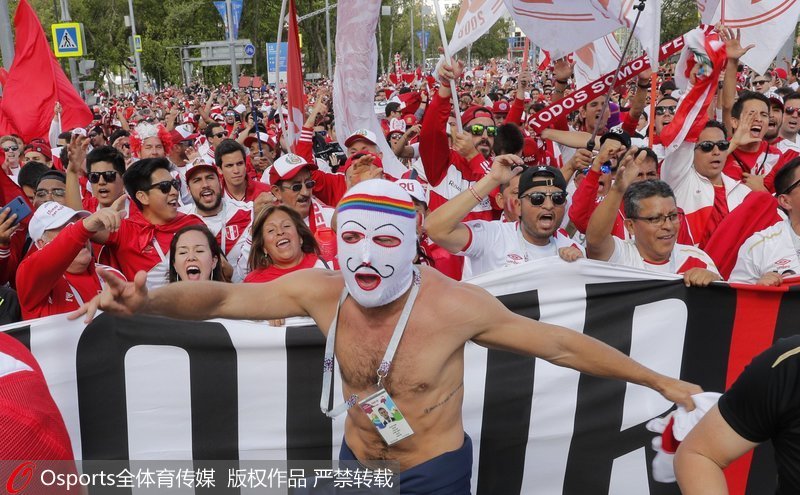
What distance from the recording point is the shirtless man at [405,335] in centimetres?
296

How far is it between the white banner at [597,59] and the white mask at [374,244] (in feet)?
19.7

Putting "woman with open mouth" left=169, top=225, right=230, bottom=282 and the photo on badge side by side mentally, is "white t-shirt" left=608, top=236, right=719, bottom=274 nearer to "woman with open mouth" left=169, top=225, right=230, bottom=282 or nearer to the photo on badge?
the photo on badge

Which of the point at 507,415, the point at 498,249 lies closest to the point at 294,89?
the point at 498,249

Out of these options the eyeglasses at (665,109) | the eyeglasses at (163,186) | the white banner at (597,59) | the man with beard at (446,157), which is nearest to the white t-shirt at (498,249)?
the man with beard at (446,157)

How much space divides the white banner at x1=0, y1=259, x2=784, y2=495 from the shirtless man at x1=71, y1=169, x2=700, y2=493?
958 millimetres

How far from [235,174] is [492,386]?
3572mm

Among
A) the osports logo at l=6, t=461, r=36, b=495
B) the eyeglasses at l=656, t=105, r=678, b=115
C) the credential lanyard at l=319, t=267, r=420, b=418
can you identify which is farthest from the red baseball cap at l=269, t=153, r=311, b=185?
the osports logo at l=6, t=461, r=36, b=495

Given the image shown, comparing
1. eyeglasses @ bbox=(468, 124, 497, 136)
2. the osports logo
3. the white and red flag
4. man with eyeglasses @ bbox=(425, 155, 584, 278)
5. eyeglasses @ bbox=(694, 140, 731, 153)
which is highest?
the white and red flag

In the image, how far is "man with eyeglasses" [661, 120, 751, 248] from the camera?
5.63 metres

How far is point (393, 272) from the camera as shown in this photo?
2.96 meters

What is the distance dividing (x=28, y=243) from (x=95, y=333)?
1.75m

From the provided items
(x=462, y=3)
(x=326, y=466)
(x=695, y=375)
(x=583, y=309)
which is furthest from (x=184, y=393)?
(x=462, y=3)

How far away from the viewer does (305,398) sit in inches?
162

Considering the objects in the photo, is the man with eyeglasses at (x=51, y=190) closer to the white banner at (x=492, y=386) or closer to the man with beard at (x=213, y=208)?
the man with beard at (x=213, y=208)
